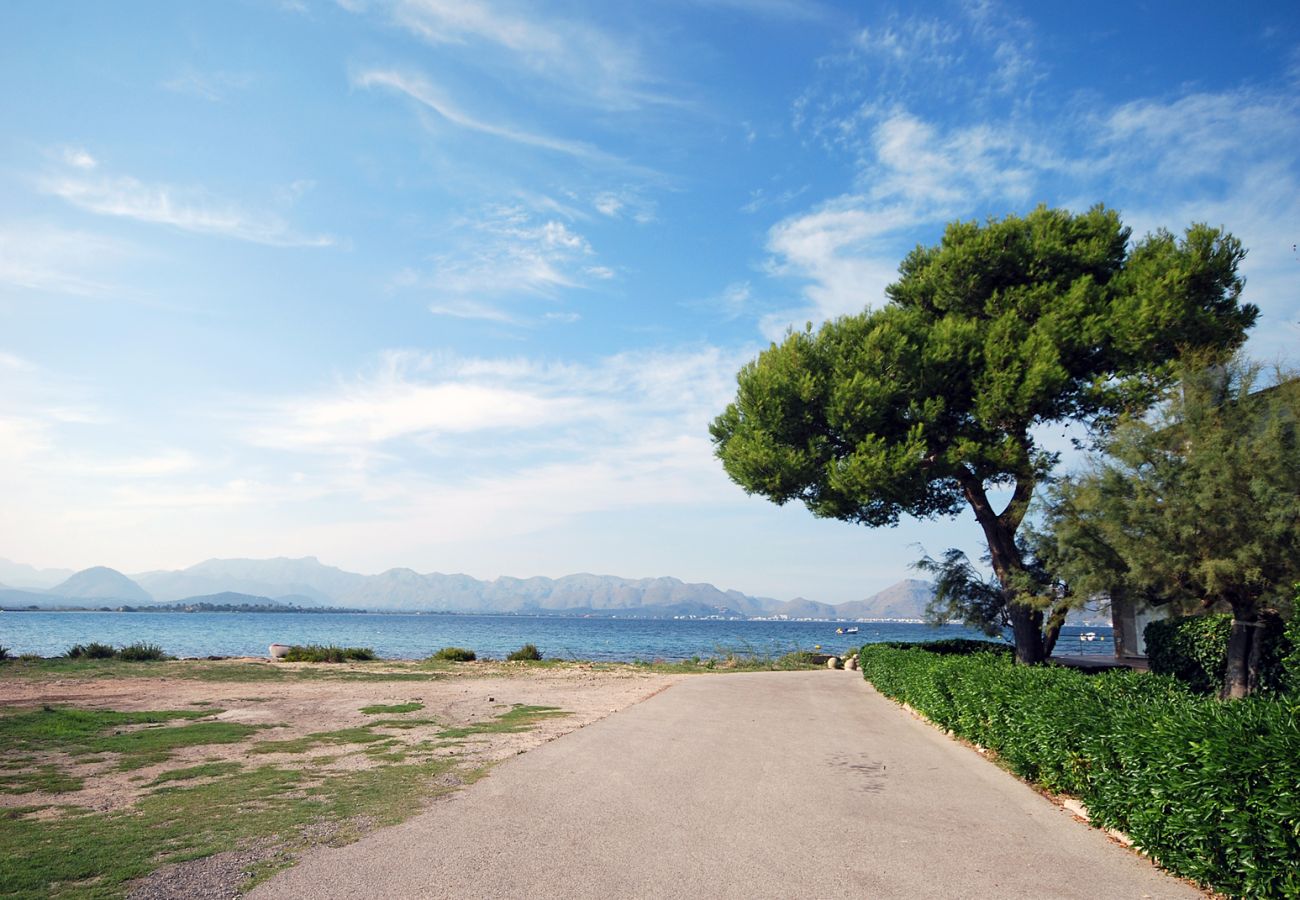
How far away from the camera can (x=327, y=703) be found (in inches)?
671

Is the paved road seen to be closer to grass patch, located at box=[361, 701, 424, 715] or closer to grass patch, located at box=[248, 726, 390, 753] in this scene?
grass patch, located at box=[248, 726, 390, 753]

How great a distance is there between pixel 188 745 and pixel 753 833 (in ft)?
30.1

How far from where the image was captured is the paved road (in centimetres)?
570

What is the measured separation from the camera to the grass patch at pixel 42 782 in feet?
28.0

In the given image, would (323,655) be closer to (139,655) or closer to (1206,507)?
(139,655)

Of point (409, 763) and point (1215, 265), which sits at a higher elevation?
point (1215, 265)

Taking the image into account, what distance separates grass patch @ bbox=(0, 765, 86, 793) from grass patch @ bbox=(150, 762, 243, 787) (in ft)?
2.64

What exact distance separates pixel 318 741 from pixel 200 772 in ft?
8.48

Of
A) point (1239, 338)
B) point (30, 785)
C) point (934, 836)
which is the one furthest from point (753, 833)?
point (1239, 338)

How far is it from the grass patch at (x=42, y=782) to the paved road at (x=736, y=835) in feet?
15.0

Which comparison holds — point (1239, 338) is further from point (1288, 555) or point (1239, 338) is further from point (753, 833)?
point (753, 833)

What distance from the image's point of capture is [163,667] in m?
26.2

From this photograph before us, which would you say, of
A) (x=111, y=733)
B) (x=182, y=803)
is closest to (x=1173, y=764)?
(x=182, y=803)

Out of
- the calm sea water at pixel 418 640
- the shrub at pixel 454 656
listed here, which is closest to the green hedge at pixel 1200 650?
the calm sea water at pixel 418 640
